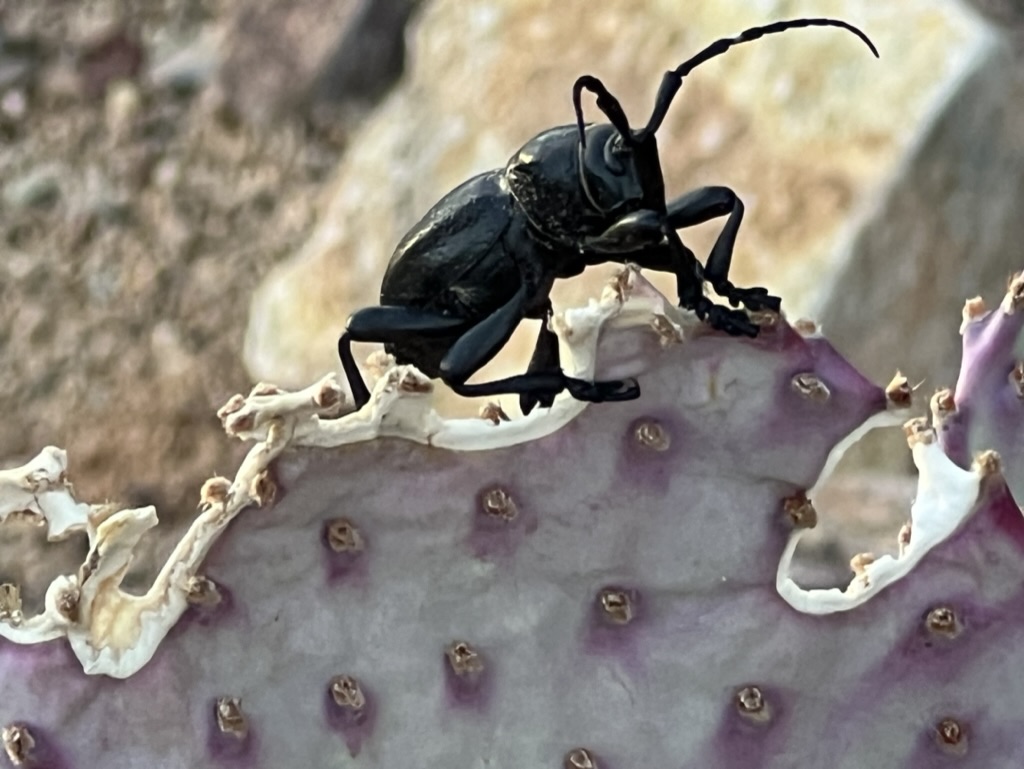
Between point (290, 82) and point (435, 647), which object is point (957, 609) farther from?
point (290, 82)

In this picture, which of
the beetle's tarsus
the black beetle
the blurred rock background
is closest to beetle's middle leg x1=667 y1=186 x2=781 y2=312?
the black beetle

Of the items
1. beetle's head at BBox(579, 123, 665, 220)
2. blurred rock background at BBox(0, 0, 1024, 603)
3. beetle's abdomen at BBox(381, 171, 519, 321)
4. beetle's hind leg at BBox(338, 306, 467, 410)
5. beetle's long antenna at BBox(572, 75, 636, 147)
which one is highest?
beetle's long antenna at BBox(572, 75, 636, 147)

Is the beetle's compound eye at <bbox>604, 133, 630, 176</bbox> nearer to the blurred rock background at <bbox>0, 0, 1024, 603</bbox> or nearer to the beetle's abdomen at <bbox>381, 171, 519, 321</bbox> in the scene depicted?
the beetle's abdomen at <bbox>381, 171, 519, 321</bbox>

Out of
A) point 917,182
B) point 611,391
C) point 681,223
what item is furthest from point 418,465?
point 917,182

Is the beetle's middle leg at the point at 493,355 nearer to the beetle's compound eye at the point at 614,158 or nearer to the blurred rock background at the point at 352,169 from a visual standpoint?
the beetle's compound eye at the point at 614,158

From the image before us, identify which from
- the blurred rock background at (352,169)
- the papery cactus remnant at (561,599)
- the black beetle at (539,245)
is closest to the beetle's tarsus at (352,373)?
the black beetle at (539,245)

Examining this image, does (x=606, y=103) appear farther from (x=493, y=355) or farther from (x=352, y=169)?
(x=352, y=169)

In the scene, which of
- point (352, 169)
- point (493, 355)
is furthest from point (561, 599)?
point (352, 169)
